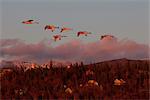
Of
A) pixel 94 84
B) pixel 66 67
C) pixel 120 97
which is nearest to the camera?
pixel 120 97

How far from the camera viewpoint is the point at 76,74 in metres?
14.3

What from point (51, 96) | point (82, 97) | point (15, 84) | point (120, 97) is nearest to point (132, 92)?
point (120, 97)

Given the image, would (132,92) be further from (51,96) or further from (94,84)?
(51,96)

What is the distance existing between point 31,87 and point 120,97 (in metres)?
2.74

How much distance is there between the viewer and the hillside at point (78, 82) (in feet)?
40.0

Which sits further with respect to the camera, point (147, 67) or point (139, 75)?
point (147, 67)

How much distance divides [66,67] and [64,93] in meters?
3.20

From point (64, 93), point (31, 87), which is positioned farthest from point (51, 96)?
point (31, 87)

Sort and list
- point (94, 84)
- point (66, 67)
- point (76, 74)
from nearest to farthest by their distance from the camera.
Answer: point (94, 84) → point (76, 74) → point (66, 67)

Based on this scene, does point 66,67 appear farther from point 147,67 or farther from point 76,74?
point 147,67

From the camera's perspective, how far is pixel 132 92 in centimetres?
1236

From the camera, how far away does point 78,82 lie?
1351cm

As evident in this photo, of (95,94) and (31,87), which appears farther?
(31,87)

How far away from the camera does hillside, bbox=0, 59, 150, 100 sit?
12.2 metres
